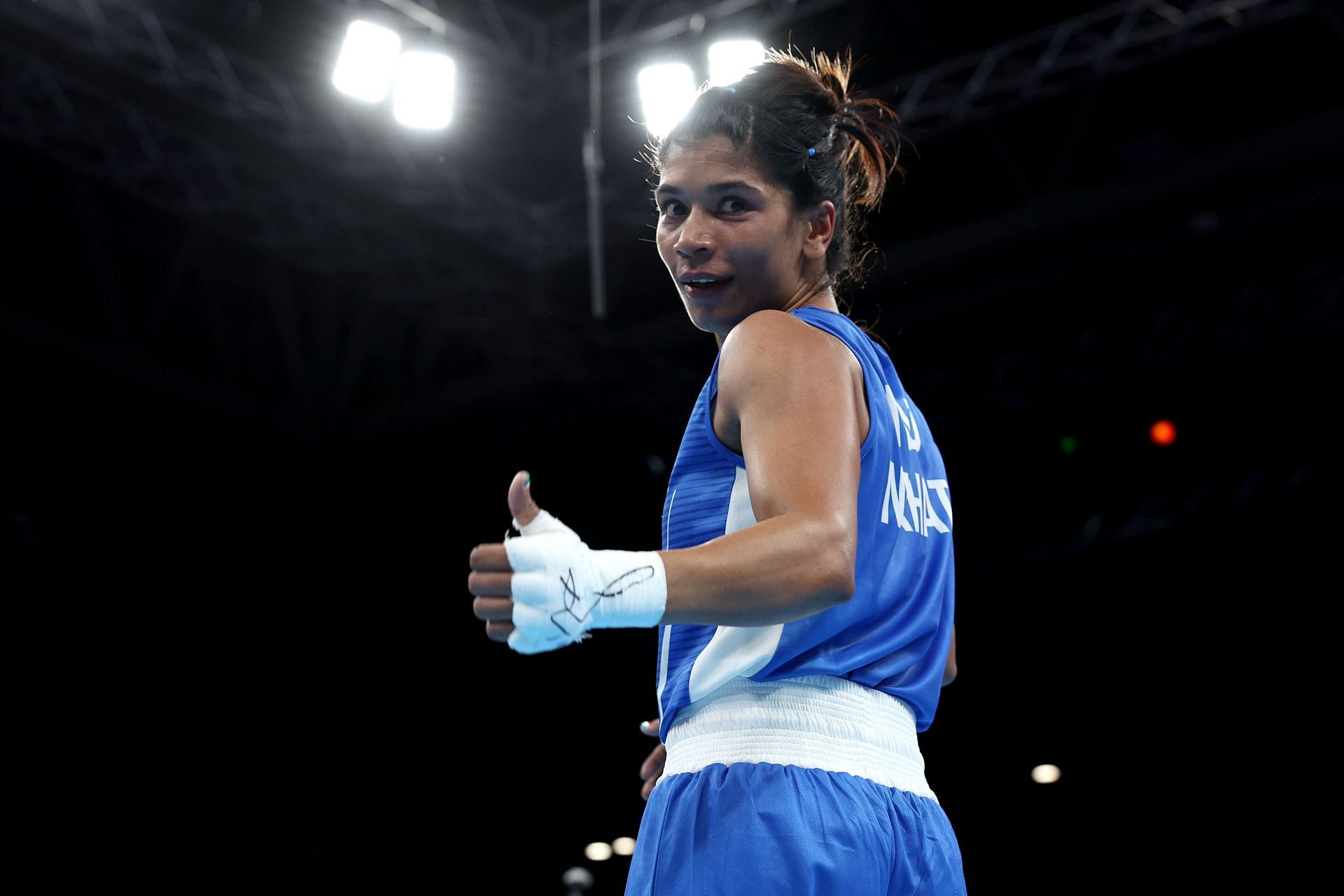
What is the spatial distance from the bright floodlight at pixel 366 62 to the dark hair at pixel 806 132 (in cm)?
580

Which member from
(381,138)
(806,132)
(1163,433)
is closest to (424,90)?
(381,138)

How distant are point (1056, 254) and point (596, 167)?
2.80 metres

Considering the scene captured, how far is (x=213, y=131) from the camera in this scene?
293 inches

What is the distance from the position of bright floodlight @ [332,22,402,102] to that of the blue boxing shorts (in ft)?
21.0

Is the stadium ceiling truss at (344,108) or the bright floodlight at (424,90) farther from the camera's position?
the bright floodlight at (424,90)

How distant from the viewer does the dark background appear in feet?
25.0

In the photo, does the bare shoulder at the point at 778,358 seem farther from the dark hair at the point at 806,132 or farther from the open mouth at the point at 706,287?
the dark hair at the point at 806,132

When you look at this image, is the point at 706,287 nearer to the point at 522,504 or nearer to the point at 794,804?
the point at 522,504

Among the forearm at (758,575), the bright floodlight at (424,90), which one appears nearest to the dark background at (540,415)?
the bright floodlight at (424,90)

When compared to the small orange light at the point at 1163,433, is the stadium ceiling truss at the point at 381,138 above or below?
above

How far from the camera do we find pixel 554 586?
1348 mm

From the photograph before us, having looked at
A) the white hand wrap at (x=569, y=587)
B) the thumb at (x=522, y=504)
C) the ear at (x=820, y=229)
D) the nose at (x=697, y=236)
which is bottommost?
the white hand wrap at (x=569, y=587)

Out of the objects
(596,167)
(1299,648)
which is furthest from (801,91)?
(1299,648)

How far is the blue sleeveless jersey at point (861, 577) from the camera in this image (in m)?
1.67
